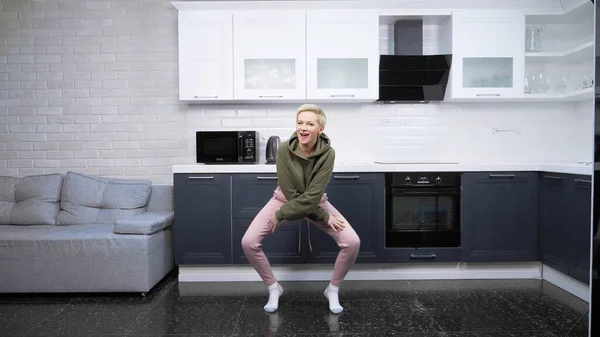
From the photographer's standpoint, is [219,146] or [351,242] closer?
[351,242]

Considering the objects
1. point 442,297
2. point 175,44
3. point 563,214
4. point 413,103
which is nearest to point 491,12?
point 413,103

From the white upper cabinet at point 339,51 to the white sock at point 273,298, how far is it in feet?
5.38

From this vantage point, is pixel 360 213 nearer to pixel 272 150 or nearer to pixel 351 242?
pixel 351 242

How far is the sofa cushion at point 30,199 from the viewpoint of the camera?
11.5ft

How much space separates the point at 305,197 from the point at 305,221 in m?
0.78

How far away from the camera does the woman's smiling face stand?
270cm

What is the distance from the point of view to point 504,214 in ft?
11.3

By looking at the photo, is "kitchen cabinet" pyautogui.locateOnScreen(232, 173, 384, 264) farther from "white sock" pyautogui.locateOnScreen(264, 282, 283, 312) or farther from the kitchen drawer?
"white sock" pyautogui.locateOnScreen(264, 282, 283, 312)

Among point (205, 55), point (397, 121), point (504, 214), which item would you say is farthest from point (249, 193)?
point (504, 214)

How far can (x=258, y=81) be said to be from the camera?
145 inches

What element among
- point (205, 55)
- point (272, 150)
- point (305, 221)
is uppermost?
point (205, 55)

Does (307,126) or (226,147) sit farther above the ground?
(307,126)

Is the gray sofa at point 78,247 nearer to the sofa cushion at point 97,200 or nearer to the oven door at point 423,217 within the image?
the sofa cushion at point 97,200

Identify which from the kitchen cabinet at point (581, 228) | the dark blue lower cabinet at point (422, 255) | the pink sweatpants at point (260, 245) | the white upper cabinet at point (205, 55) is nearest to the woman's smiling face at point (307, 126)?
the pink sweatpants at point (260, 245)
